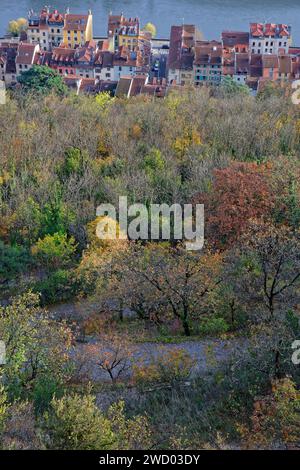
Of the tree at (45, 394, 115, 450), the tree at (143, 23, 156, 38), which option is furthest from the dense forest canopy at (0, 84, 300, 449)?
the tree at (143, 23, 156, 38)

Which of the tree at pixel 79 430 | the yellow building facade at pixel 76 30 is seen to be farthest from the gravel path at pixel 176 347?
the yellow building facade at pixel 76 30

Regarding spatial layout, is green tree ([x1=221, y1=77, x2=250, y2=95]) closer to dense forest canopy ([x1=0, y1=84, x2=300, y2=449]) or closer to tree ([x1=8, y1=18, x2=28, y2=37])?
dense forest canopy ([x1=0, y1=84, x2=300, y2=449])

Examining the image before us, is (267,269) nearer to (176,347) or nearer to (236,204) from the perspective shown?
(176,347)

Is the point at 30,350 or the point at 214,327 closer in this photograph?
the point at 30,350

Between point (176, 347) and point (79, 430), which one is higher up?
point (79, 430)

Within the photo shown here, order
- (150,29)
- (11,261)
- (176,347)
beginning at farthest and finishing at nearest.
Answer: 1. (150,29)
2. (11,261)
3. (176,347)

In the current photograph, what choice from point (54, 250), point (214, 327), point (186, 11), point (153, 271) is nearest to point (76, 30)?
point (186, 11)
